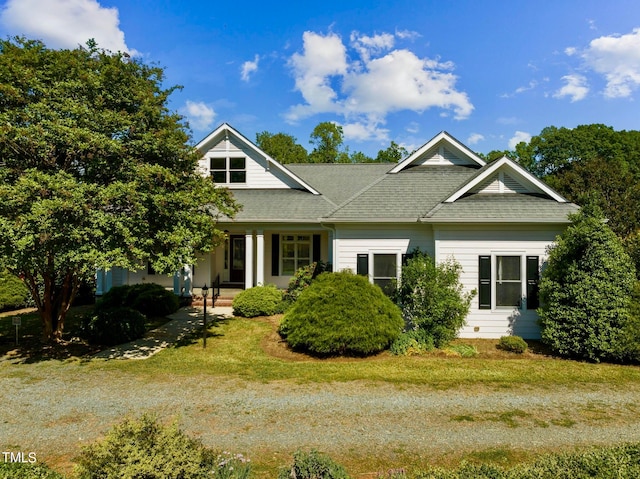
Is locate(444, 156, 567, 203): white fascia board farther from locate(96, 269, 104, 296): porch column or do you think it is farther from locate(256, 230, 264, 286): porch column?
locate(96, 269, 104, 296): porch column

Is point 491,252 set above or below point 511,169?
below

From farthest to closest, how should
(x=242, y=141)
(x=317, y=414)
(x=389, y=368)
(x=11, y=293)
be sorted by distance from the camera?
(x=242, y=141), (x=11, y=293), (x=389, y=368), (x=317, y=414)

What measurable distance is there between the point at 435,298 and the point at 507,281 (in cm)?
276

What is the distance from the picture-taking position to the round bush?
1022 cm

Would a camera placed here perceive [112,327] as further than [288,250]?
No

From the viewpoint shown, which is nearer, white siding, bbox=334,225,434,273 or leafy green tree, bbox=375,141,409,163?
white siding, bbox=334,225,434,273

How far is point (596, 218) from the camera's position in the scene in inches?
400

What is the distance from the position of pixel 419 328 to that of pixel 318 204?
822 centimetres

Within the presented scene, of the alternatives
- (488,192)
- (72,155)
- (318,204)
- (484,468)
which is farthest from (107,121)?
(488,192)

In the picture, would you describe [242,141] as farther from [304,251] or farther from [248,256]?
[304,251]

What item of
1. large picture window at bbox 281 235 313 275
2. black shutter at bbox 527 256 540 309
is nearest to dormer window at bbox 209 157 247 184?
large picture window at bbox 281 235 313 275

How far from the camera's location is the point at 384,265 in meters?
13.2

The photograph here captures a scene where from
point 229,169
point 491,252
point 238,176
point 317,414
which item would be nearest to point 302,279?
point 491,252

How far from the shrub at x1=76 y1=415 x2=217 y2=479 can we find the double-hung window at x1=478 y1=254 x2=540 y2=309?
A: 1036cm
